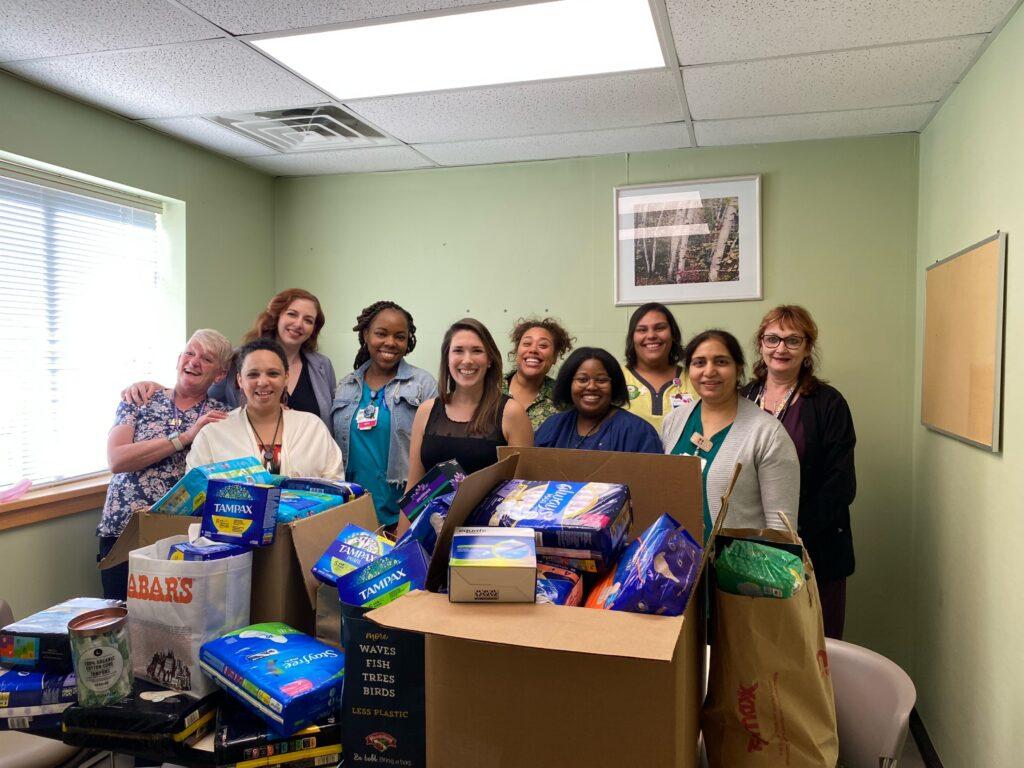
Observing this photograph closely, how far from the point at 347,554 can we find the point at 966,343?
2326 mm

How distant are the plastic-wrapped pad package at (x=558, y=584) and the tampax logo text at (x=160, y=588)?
2.03 feet

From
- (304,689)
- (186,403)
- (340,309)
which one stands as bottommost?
(304,689)

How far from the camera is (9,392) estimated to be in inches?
114

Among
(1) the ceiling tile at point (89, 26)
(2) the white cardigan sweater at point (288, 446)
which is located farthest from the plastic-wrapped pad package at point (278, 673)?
(1) the ceiling tile at point (89, 26)

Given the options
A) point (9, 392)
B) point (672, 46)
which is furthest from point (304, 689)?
point (9, 392)

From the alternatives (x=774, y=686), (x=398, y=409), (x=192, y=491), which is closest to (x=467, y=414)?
(x=398, y=409)

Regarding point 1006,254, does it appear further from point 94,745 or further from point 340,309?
point 340,309

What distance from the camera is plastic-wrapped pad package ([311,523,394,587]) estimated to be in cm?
134

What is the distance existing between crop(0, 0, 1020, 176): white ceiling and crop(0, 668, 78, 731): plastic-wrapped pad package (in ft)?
6.09

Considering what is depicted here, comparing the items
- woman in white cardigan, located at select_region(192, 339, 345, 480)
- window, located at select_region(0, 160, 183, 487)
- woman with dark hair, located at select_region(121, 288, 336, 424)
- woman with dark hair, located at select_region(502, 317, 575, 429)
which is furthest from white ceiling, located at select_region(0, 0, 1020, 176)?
woman in white cardigan, located at select_region(192, 339, 345, 480)

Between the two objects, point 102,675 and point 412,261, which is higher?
point 412,261

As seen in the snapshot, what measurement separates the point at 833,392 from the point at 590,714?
7.65 feet

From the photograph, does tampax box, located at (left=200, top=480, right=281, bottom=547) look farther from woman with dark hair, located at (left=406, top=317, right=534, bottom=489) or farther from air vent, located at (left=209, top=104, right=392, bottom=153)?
air vent, located at (left=209, top=104, right=392, bottom=153)

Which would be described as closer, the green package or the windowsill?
the green package
